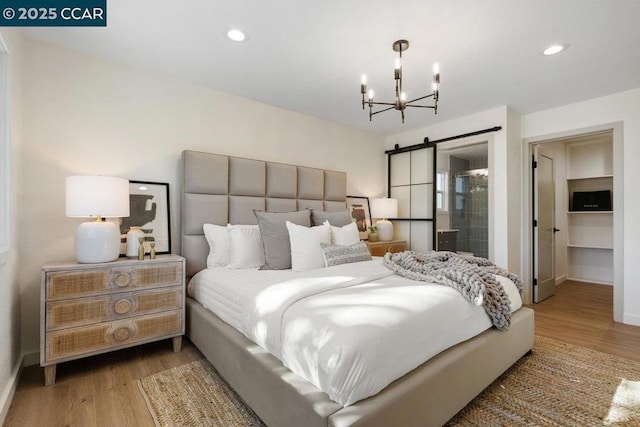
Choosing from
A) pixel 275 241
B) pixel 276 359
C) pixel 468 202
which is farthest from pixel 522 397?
pixel 468 202

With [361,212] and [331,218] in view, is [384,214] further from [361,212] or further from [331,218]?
[331,218]

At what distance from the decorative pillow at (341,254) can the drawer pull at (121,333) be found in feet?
5.00

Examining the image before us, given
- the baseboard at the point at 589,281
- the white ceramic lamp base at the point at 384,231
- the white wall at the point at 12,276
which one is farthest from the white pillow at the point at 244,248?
the baseboard at the point at 589,281

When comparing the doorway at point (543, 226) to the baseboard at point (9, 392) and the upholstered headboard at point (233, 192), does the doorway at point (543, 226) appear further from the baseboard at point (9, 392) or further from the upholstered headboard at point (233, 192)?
A: the baseboard at point (9, 392)

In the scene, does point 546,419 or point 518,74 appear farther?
point 518,74

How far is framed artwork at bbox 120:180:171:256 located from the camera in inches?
102

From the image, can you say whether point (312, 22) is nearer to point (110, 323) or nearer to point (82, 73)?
point (82, 73)

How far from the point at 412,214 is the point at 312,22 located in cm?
316

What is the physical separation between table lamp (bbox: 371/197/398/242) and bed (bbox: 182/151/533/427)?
1.41 metres

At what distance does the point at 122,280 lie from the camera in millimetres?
2127

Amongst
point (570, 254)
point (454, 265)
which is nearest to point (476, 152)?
point (570, 254)

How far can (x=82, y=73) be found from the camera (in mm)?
2434

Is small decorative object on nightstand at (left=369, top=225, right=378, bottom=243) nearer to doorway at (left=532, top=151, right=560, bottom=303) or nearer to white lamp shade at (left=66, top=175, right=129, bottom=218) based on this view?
doorway at (left=532, top=151, right=560, bottom=303)

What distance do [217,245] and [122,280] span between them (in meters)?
0.76
